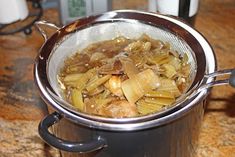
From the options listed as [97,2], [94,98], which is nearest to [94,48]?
[94,98]

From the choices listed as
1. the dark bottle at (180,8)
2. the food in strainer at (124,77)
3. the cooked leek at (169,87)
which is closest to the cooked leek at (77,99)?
the food in strainer at (124,77)

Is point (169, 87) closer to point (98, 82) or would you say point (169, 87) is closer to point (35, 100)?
point (98, 82)

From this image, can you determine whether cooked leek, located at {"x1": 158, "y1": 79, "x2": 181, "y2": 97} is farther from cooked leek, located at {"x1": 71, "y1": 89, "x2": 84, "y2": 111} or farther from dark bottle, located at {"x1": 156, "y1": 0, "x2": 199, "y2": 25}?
dark bottle, located at {"x1": 156, "y1": 0, "x2": 199, "y2": 25}

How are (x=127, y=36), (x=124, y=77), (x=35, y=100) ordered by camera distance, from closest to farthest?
(x=124, y=77)
(x=127, y=36)
(x=35, y=100)

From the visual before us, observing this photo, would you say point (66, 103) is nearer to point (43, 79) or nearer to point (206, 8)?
point (43, 79)

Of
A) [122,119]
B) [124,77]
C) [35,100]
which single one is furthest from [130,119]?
[35,100]
